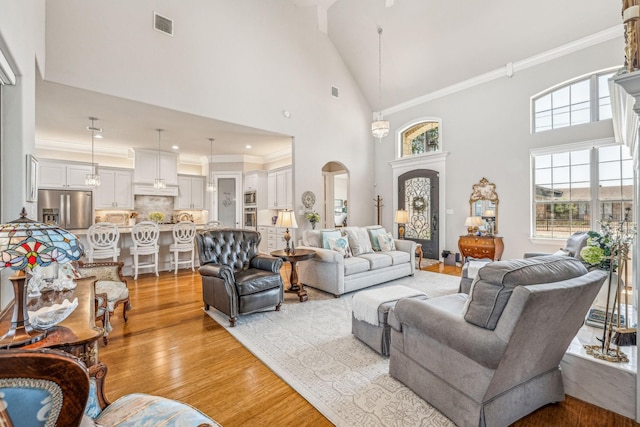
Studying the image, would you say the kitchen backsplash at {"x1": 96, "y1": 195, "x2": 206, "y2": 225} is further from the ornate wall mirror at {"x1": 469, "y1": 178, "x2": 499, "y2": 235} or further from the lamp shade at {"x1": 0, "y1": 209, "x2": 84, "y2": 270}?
the ornate wall mirror at {"x1": 469, "y1": 178, "x2": 499, "y2": 235}

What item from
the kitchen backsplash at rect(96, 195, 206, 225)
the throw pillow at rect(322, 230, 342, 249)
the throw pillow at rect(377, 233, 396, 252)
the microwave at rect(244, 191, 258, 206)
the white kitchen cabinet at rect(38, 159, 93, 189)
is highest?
the white kitchen cabinet at rect(38, 159, 93, 189)

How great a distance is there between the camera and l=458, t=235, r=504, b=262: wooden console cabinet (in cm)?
560

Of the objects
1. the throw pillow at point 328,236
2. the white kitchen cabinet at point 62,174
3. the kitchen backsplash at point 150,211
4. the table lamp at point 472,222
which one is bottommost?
the throw pillow at point 328,236

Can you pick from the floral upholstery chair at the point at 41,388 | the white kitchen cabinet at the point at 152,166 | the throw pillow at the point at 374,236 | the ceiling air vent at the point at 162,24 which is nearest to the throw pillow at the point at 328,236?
the throw pillow at the point at 374,236

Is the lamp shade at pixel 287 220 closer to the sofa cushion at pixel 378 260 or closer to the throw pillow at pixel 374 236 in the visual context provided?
the sofa cushion at pixel 378 260

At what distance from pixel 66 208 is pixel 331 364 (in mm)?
7408

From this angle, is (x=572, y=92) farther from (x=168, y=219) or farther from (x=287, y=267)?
(x=168, y=219)

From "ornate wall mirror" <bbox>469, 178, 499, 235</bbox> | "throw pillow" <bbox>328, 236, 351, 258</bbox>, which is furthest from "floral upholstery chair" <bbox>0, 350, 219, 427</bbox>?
"ornate wall mirror" <bbox>469, 178, 499, 235</bbox>

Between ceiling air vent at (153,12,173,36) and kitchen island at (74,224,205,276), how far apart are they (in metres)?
3.49

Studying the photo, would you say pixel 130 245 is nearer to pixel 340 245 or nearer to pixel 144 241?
pixel 144 241

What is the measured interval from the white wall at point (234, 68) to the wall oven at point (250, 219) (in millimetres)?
2198

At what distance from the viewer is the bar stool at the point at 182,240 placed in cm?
564

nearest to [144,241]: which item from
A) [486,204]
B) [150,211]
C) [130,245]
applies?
[130,245]

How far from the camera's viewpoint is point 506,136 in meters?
5.88
